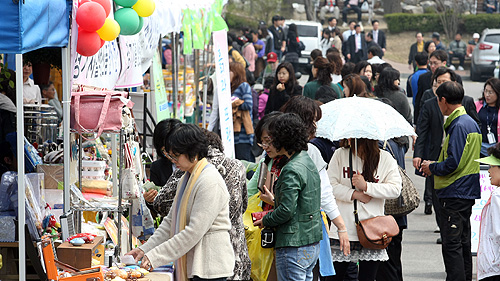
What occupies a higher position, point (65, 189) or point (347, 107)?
point (347, 107)

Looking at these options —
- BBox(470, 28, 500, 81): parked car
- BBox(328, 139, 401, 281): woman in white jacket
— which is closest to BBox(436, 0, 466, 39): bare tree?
BBox(470, 28, 500, 81): parked car

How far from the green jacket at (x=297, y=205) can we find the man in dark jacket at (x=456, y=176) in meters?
2.18

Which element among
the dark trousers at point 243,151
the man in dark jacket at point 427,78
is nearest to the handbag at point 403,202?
the dark trousers at point 243,151

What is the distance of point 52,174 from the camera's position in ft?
19.2

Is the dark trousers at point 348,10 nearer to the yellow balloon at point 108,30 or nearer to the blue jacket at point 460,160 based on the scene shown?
the blue jacket at point 460,160

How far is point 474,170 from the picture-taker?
22.3 feet

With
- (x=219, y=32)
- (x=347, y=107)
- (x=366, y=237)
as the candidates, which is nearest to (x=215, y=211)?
(x=366, y=237)

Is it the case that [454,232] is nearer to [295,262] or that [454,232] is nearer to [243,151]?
[295,262]

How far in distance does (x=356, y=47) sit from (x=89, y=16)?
2009 centimetres

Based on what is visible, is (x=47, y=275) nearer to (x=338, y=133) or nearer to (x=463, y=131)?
(x=338, y=133)

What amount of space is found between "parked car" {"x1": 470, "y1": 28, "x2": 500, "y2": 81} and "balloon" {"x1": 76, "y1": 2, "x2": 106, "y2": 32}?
25.7 meters

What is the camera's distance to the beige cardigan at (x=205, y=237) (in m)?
4.40

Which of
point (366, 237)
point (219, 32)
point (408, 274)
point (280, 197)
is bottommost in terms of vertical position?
point (408, 274)

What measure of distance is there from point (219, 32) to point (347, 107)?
5222mm
